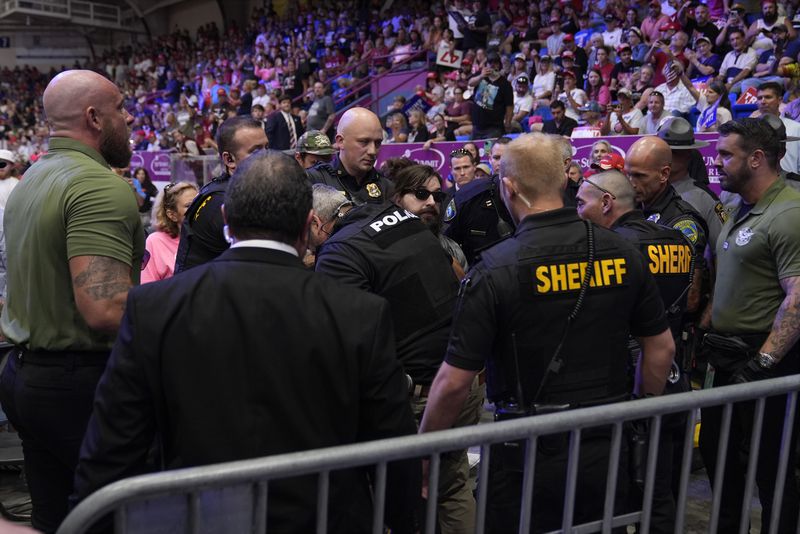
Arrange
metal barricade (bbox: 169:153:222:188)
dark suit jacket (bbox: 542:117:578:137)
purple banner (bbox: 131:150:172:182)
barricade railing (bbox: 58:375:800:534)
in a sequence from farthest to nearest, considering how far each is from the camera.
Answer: purple banner (bbox: 131:150:172:182), metal barricade (bbox: 169:153:222:188), dark suit jacket (bbox: 542:117:578:137), barricade railing (bbox: 58:375:800:534)

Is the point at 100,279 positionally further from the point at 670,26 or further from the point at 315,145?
the point at 670,26

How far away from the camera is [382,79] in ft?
58.4

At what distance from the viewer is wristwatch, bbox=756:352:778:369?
3.16m

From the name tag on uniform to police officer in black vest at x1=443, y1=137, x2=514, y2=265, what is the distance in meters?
2.78

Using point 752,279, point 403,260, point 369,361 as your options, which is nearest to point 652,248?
point 752,279

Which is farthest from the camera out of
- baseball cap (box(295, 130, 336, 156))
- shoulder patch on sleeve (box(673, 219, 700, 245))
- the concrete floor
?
baseball cap (box(295, 130, 336, 156))

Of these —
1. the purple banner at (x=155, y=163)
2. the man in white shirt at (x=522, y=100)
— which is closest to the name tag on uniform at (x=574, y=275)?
the man in white shirt at (x=522, y=100)

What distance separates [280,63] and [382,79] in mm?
5019

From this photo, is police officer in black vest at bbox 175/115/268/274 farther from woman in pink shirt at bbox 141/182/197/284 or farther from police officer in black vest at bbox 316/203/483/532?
woman in pink shirt at bbox 141/182/197/284

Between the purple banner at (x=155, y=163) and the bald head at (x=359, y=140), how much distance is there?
11.3 m

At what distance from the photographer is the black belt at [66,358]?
8.05ft

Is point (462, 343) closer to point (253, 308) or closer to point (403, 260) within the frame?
point (403, 260)

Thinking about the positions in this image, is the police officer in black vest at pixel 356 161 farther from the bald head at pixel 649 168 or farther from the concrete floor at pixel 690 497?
the concrete floor at pixel 690 497

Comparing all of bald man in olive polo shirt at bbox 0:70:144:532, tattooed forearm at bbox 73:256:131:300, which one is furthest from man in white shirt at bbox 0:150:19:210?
tattooed forearm at bbox 73:256:131:300
